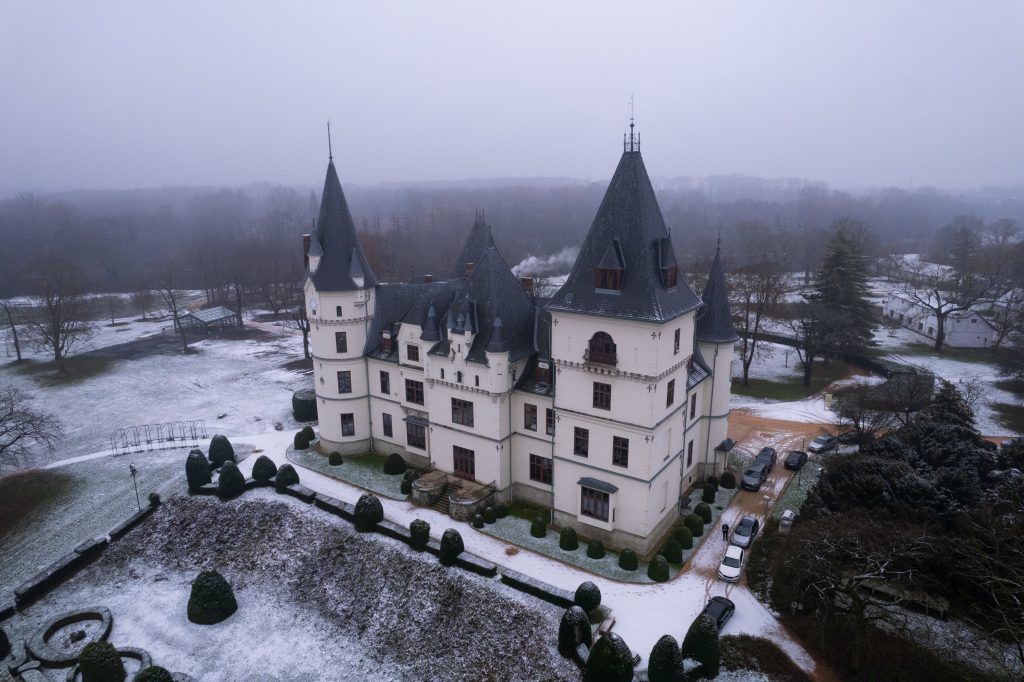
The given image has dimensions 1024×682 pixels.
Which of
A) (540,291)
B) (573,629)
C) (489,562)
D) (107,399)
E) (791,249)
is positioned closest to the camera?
(573,629)

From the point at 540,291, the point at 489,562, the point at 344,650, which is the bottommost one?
the point at 344,650

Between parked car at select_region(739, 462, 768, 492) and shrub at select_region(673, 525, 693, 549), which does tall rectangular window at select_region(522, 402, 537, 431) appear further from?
parked car at select_region(739, 462, 768, 492)

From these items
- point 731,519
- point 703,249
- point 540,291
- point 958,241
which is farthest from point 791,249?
point 731,519

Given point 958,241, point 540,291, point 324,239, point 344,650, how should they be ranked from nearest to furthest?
point 344,650
point 324,239
point 540,291
point 958,241

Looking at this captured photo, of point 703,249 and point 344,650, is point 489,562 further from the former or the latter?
point 703,249

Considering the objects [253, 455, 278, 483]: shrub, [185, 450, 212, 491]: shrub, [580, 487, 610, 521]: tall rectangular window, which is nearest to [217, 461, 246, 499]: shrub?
[253, 455, 278, 483]: shrub

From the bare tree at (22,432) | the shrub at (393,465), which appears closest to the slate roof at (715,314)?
the shrub at (393,465)

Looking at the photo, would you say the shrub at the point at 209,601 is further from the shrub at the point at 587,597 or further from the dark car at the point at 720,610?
the dark car at the point at 720,610
